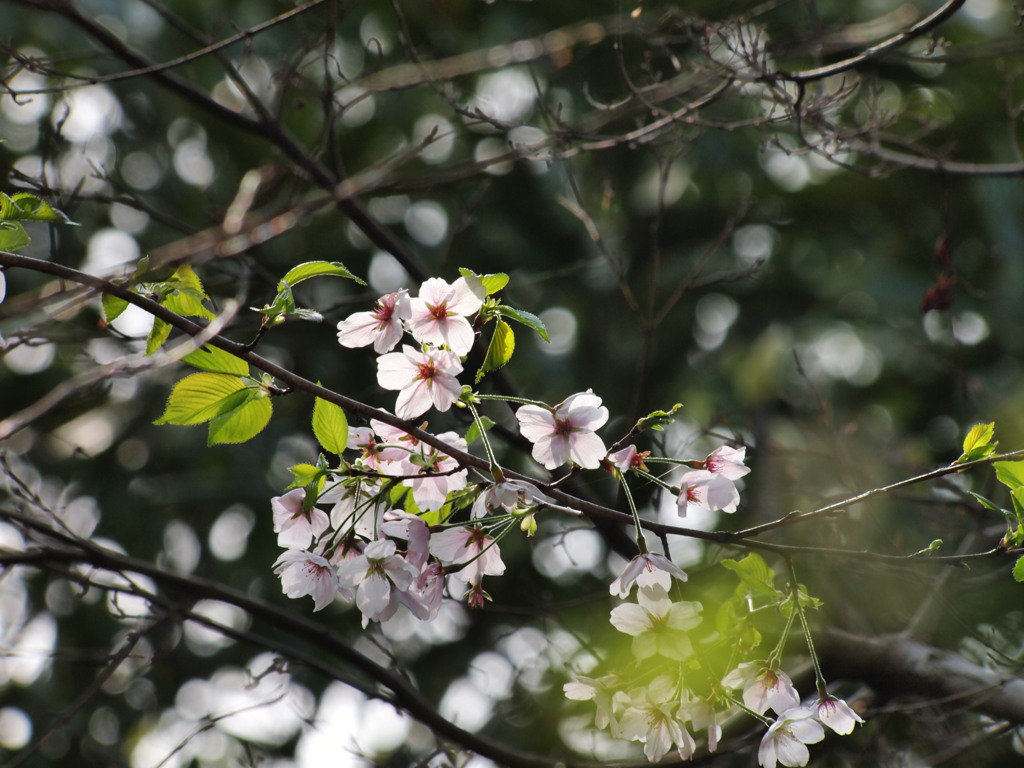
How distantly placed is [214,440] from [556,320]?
361 centimetres

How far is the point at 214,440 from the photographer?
1137 millimetres

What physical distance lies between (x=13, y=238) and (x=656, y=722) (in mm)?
1050

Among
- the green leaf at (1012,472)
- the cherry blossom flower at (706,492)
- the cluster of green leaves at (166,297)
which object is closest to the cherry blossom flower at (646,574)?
the cherry blossom flower at (706,492)

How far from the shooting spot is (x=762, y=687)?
1.23 meters

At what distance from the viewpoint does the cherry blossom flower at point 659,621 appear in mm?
1108

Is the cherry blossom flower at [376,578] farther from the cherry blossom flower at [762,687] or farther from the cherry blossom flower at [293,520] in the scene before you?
the cherry blossom flower at [762,687]

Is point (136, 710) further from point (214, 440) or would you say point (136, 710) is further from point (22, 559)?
point (214, 440)

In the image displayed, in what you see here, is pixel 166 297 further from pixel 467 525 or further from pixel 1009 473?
pixel 1009 473

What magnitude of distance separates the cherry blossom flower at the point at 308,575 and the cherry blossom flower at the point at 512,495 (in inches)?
10.0

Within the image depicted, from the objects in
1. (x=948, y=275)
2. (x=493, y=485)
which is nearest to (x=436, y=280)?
(x=493, y=485)

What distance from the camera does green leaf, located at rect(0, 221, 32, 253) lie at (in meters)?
1.08

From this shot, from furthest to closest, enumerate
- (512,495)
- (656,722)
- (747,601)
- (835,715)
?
(747,601), (835,715), (656,722), (512,495)

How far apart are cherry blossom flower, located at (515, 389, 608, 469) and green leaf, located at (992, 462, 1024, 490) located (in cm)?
54

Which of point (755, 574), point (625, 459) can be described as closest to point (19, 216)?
point (625, 459)
